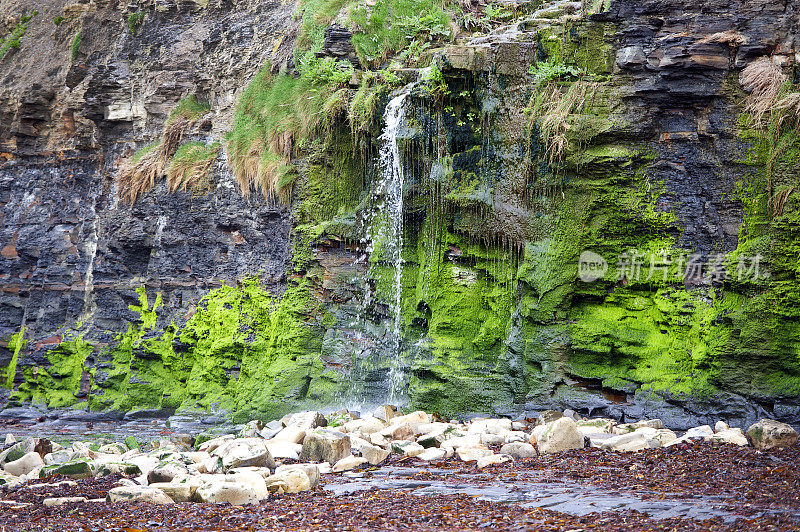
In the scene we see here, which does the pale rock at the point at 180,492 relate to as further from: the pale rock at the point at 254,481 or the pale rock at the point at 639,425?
the pale rock at the point at 639,425

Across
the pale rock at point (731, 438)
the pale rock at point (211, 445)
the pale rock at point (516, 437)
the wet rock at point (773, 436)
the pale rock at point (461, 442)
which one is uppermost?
the wet rock at point (773, 436)

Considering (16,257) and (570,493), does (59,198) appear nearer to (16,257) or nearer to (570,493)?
(16,257)

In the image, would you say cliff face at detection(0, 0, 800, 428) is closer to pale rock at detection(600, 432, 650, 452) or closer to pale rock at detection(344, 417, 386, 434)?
pale rock at detection(344, 417, 386, 434)

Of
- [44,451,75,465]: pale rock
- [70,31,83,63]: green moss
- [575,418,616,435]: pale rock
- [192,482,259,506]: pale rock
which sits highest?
[70,31,83,63]: green moss

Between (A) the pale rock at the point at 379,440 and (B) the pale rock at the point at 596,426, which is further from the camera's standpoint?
(B) the pale rock at the point at 596,426

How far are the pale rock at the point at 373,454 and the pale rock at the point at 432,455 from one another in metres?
0.40

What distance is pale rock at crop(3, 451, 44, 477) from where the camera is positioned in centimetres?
811

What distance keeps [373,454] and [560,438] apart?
193cm

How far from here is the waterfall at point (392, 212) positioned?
11836 mm

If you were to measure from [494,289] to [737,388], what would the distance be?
11.8 ft

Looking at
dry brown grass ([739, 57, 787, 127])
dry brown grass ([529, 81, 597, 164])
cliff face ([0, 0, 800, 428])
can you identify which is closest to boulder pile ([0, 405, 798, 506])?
cliff face ([0, 0, 800, 428])

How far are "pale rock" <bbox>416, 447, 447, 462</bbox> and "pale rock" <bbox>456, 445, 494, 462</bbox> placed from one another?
171 millimetres

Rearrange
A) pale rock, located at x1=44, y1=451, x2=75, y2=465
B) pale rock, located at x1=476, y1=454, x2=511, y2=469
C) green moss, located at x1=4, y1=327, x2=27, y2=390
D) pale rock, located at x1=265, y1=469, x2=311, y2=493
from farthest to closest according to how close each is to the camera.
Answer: green moss, located at x1=4, y1=327, x2=27, y2=390 → pale rock, located at x1=44, y1=451, x2=75, y2=465 → pale rock, located at x1=476, y1=454, x2=511, y2=469 → pale rock, located at x1=265, y1=469, x2=311, y2=493

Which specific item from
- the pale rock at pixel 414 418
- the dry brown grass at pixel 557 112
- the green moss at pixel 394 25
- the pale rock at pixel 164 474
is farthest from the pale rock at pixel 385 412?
the green moss at pixel 394 25
